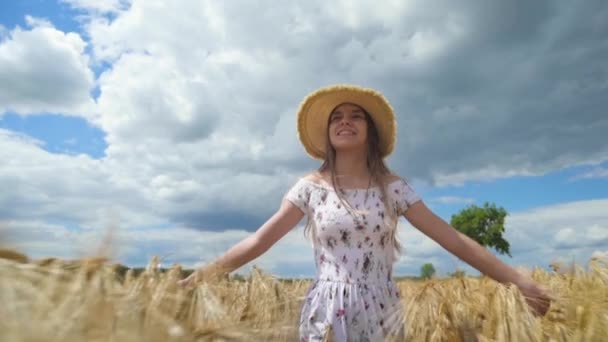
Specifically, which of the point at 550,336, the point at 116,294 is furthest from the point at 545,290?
the point at 116,294

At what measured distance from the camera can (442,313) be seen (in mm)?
2609

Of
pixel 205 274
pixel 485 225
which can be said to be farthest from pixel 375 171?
pixel 485 225

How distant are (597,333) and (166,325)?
1.70 meters

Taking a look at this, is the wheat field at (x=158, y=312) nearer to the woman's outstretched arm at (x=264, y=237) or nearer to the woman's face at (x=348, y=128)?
the woman's outstretched arm at (x=264, y=237)

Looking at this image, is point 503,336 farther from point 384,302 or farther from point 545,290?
point 384,302

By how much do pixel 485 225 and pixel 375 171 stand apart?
3976 cm

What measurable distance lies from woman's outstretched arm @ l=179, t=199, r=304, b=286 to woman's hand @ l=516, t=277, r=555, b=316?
1.52 m

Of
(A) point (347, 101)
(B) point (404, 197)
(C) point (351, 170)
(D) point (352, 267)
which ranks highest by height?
(A) point (347, 101)

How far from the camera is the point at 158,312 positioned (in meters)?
1.24

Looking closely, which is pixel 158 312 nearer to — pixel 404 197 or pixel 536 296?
pixel 536 296

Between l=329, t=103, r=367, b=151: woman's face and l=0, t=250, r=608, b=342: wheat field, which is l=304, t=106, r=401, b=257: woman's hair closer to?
l=329, t=103, r=367, b=151: woman's face

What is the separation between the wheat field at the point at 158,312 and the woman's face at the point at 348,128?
1507mm

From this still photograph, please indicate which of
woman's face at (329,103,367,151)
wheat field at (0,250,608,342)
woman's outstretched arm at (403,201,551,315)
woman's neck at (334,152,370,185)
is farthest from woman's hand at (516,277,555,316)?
woman's face at (329,103,367,151)

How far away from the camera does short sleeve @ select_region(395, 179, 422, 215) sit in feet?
12.2
